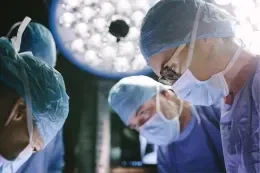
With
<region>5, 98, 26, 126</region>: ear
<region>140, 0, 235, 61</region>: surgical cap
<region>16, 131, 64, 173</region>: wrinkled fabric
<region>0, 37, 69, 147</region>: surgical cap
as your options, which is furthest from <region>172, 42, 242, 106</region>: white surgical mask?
<region>16, 131, 64, 173</region>: wrinkled fabric

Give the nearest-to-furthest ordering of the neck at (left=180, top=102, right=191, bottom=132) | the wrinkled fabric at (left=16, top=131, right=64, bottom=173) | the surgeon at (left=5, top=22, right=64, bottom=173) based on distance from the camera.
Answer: the wrinkled fabric at (left=16, top=131, right=64, bottom=173) → the surgeon at (left=5, top=22, right=64, bottom=173) → the neck at (left=180, top=102, right=191, bottom=132)

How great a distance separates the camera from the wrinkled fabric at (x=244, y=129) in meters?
1.32

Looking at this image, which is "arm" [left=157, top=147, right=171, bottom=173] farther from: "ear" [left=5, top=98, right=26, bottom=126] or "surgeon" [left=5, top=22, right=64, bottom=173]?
"ear" [left=5, top=98, right=26, bottom=126]

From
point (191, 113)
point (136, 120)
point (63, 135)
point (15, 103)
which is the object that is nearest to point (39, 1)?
point (15, 103)

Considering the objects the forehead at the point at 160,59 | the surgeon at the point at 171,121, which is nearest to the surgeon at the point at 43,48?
the surgeon at the point at 171,121

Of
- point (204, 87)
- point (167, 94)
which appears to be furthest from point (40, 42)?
point (204, 87)

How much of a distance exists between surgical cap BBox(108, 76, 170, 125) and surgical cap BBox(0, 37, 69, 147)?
0.50m

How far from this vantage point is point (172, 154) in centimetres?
209

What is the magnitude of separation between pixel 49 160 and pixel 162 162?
1.96 ft

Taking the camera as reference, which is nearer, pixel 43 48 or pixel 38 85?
pixel 38 85

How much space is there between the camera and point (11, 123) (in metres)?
1.40

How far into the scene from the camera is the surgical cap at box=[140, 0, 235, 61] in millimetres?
1420

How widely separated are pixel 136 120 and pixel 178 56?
0.71 meters

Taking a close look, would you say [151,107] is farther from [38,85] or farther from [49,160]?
[38,85]
